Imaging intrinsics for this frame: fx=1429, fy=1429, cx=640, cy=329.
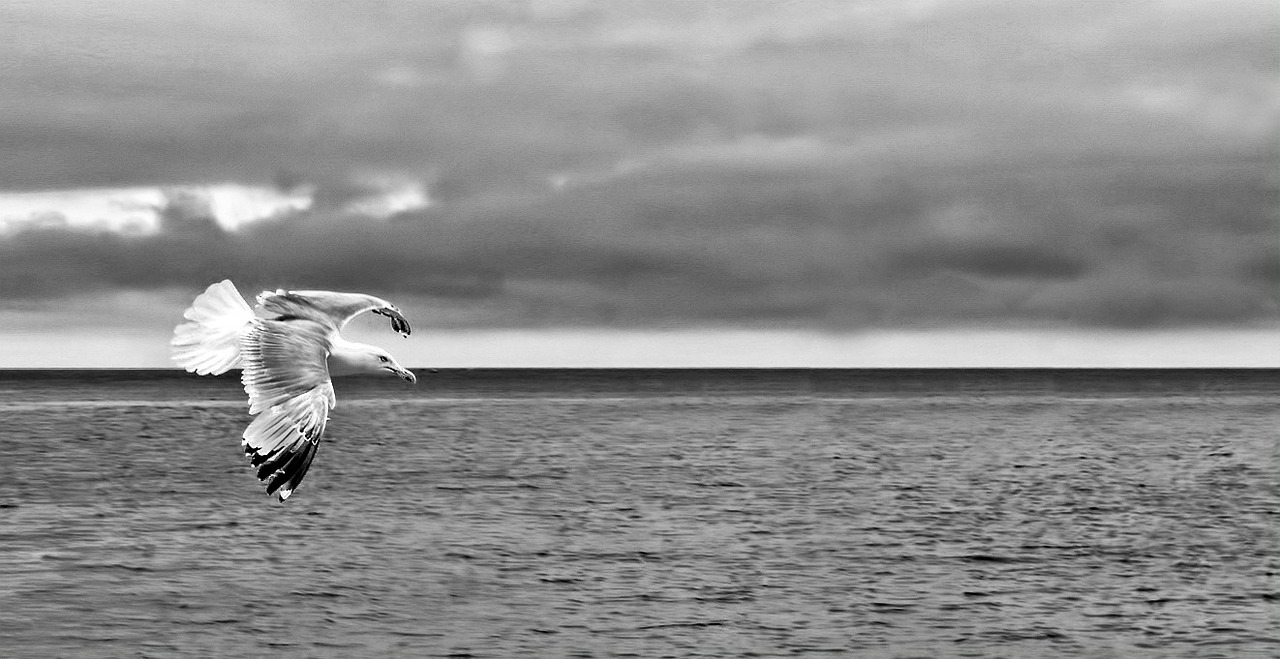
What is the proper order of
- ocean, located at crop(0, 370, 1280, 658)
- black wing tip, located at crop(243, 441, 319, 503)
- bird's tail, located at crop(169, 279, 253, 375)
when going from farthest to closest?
ocean, located at crop(0, 370, 1280, 658) < bird's tail, located at crop(169, 279, 253, 375) < black wing tip, located at crop(243, 441, 319, 503)

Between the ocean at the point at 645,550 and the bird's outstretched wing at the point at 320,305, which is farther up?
the bird's outstretched wing at the point at 320,305

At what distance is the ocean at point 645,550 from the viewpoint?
57.2ft

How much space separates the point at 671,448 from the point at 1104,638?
3516cm

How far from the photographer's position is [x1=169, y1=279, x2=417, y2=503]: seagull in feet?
32.5

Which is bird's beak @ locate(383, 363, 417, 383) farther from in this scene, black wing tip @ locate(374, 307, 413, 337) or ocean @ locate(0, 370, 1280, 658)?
ocean @ locate(0, 370, 1280, 658)

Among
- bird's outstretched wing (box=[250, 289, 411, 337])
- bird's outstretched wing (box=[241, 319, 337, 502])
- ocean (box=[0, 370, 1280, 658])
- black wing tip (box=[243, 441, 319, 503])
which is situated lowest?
ocean (box=[0, 370, 1280, 658])

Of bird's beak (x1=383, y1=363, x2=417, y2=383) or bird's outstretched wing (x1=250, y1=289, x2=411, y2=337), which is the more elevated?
bird's outstretched wing (x1=250, y1=289, x2=411, y2=337)

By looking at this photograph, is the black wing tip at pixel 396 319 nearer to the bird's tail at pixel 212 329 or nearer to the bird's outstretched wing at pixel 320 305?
the bird's outstretched wing at pixel 320 305

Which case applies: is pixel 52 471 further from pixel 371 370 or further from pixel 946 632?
pixel 371 370

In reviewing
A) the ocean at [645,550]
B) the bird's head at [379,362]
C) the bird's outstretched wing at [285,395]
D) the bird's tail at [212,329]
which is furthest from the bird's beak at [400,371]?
the ocean at [645,550]

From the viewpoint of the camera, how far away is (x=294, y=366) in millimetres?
10438

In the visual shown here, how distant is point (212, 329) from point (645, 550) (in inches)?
526

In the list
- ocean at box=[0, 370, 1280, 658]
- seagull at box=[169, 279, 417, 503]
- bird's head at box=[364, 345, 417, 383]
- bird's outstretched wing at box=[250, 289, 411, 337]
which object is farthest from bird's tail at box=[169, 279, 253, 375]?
ocean at box=[0, 370, 1280, 658]

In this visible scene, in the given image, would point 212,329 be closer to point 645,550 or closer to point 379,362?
point 379,362
